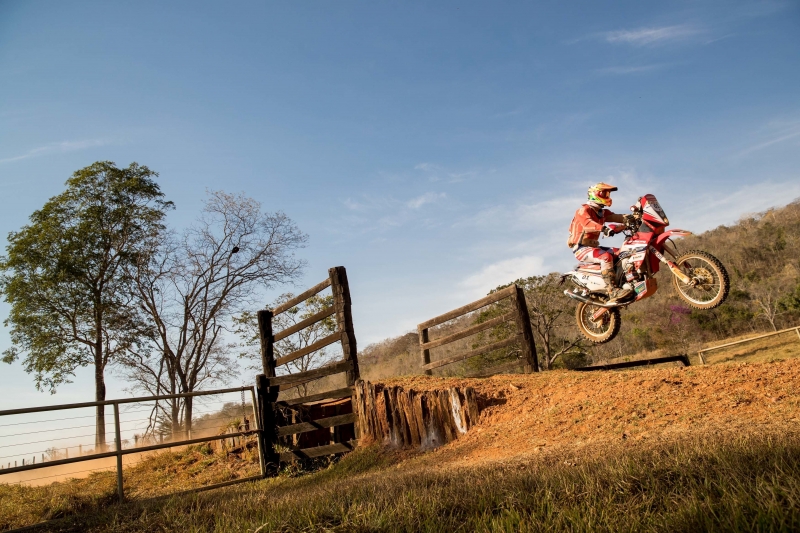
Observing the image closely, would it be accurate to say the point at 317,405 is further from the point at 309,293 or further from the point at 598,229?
the point at 598,229

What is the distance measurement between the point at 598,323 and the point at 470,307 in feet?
6.98

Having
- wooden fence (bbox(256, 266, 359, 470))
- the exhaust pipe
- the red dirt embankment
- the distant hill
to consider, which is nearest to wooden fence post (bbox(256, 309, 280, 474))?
wooden fence (bbox(256, 266, 359, 470))

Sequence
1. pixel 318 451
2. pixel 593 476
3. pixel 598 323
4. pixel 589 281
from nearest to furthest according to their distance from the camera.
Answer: pixel 593 476 < pixel 589 281 < pixel 598 323 < pixel 318 451

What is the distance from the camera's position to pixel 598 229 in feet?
24.4

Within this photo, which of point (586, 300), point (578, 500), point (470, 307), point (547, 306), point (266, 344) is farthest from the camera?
point (547, 306)

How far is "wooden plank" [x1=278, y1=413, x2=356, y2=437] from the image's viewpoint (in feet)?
28.2

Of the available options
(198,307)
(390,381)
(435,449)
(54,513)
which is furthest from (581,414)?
(198,307)

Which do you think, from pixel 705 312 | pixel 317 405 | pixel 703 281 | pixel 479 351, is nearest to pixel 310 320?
pixel 317 405

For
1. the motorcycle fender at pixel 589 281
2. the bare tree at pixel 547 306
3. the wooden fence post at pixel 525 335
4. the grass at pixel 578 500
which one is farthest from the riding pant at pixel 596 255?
the bare tree at pixel 547 306

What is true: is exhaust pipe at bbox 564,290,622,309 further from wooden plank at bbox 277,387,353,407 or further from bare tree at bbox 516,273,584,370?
bare tree at bbox 516,273,584,370

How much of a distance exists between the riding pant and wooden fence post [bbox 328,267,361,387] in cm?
356

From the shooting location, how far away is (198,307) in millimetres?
20469

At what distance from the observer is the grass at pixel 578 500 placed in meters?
2.19

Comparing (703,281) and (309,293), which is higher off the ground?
(309,293)
